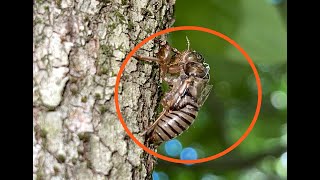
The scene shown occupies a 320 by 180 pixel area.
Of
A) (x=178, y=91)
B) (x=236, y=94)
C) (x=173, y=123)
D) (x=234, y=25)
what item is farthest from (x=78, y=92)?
(x=236, y=94)

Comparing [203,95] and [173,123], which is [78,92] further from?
[203,95]

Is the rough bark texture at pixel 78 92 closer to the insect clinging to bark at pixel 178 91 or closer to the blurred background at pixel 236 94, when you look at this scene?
the insect clinging to bark at pixel 178 91

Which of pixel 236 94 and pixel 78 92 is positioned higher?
pixel 236 94

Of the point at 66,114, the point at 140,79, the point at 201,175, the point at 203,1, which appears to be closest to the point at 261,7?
the point at 203,1

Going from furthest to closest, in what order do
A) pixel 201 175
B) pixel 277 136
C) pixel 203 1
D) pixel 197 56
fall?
pixel 277 136, pixel 201 175, pixel 203 1, pixel 197 56

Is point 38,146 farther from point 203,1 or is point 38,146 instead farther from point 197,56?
point 203,1

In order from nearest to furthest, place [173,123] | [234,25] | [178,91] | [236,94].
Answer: [173,123] < [178,91] < [234,25] < [236,94]

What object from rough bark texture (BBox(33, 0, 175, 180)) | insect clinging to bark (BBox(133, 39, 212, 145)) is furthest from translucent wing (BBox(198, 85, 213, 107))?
rough bark texture (BBox(33, 0, 175, 180))
